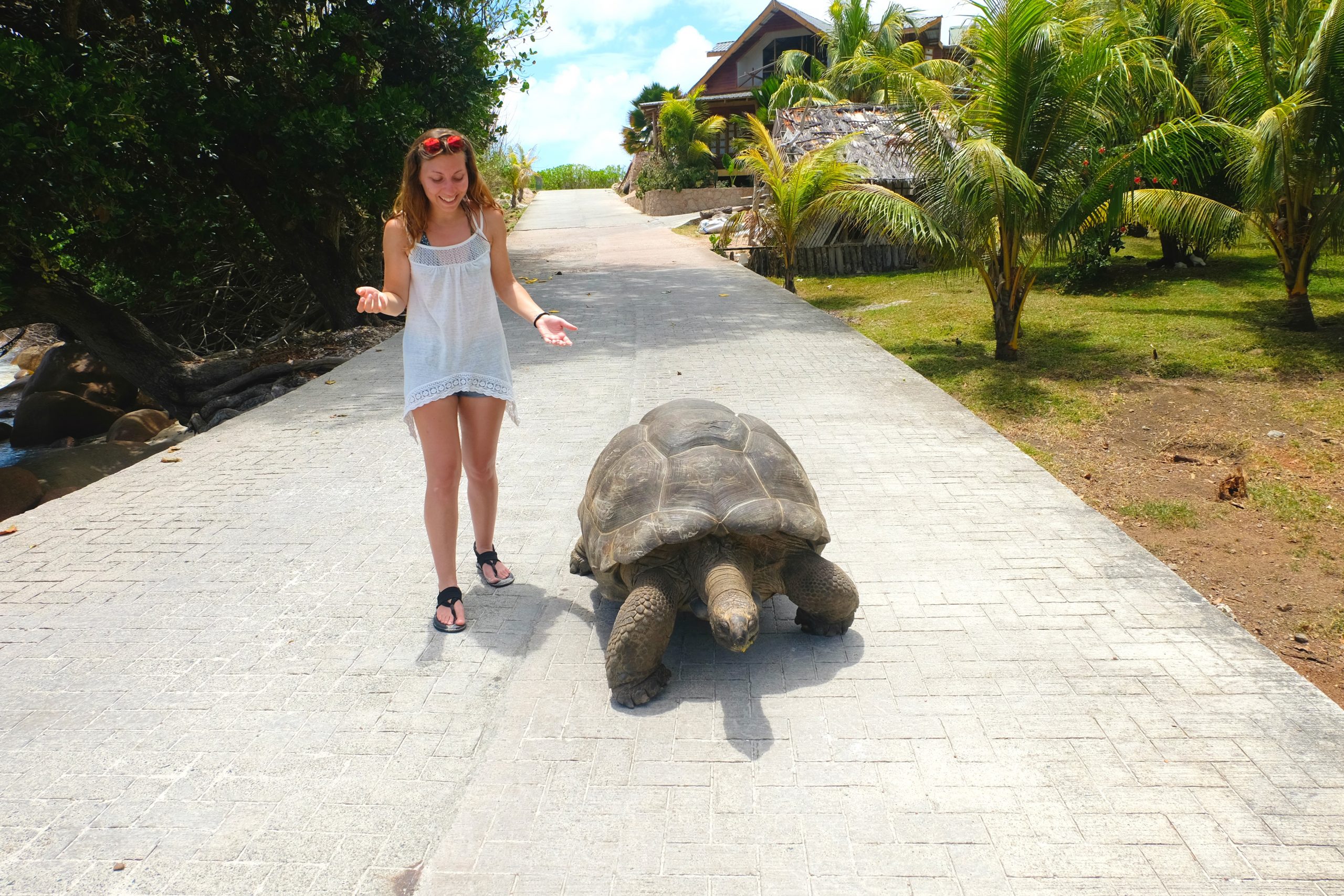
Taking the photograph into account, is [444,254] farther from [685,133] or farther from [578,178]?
[578,178]

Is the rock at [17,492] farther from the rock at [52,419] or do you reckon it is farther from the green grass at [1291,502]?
the green grass at [1291,502]

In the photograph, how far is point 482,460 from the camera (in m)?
4.20

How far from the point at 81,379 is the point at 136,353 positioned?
2593 millimetres

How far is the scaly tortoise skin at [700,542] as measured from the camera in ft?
11.2

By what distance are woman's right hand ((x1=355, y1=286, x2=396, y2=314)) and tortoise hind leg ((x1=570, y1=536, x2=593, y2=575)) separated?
152 cm

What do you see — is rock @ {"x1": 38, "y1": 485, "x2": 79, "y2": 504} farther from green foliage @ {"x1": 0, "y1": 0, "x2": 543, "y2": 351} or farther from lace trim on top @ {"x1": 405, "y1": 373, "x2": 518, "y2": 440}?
lace trim on top @ {"x1": 405, "y1": 373, "x2": 518, "y2": 440}

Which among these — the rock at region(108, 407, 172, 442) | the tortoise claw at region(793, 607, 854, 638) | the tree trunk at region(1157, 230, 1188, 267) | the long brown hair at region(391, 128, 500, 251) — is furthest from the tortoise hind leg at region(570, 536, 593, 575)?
the tree trunk at region(1157, 230, 1188, 267)

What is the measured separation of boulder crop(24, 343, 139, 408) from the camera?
13.0 m

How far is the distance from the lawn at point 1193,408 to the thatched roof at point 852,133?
4.26m

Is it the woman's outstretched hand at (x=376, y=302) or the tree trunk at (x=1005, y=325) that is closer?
the woman's outstretched hand at (x=376, y=302)

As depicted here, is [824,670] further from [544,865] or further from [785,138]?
[785,138]

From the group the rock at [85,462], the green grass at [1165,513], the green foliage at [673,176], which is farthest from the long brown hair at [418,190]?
the green foliage at [673,176]

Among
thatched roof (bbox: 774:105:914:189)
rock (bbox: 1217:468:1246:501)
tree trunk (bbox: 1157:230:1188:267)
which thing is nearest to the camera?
rock (bbox: 1217:468:1246:501)

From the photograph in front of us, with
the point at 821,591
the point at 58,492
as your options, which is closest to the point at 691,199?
the point at 58,492
